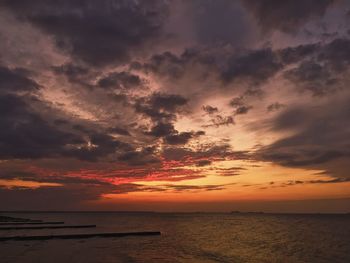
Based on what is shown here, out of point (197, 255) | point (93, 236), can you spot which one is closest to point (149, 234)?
point (93, 236)

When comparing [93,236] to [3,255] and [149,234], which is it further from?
[3,255]

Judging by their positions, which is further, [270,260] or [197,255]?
[197,255]

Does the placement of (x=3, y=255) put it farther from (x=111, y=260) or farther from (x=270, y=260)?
(x=270, y=260)

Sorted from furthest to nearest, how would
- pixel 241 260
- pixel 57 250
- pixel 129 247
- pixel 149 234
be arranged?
pixel 149 234, pixel 129 247, pixel 57 250, pixel 241 260

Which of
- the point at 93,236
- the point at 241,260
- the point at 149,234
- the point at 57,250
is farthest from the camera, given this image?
the point at 149,234

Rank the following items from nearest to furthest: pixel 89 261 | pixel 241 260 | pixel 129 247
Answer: pixel 89 261, pixel 241 260, pixel 129 247

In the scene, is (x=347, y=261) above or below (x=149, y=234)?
below

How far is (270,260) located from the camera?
4675cm

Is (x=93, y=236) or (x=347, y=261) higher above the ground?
(x=93, y=236)

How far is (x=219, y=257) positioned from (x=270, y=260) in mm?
6988

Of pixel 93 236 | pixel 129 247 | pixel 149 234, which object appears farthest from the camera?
pixel 149 234

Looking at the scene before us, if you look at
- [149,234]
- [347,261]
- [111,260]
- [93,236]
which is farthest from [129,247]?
[347,261]

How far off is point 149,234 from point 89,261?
38528 mm

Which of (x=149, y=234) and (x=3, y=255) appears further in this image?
(x=149, y=234)
